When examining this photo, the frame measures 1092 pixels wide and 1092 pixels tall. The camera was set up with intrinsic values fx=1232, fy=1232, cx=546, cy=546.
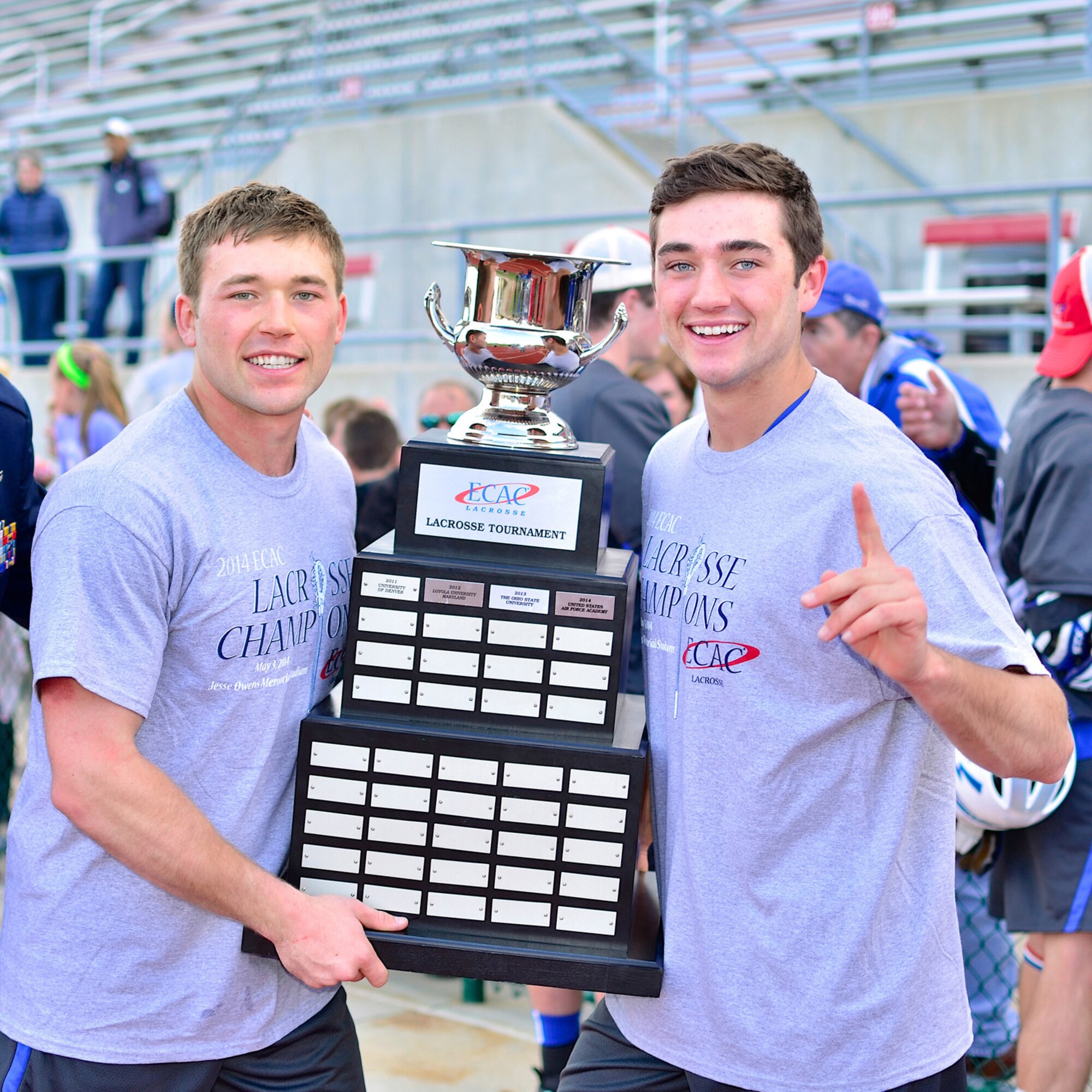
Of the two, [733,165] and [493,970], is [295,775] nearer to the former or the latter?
[493,970]

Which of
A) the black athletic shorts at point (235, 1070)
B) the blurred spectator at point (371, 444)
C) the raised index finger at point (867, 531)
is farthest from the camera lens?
the blurred spectator at point (371, 444)

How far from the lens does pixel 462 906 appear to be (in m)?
1.84

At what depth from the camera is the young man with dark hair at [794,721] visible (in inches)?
65.9

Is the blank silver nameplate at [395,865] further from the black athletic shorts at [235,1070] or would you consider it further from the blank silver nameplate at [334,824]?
the black athletic shorts at [235,1070]

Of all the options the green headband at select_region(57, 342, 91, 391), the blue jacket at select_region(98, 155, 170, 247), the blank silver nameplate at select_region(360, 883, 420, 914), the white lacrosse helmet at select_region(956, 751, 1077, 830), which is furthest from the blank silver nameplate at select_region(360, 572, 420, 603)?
the blue jacket at select_region(98, 155, 170, 247)

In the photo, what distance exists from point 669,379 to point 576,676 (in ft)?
10.2

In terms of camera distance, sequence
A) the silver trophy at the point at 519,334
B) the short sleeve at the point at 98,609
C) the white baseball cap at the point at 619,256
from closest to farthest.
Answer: the short sleeve at the point at 98,609 < the silver trophy at the point at 519,334 < the white baseball cap at the point at 619,256

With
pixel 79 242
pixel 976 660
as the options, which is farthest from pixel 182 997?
pixel 79 242

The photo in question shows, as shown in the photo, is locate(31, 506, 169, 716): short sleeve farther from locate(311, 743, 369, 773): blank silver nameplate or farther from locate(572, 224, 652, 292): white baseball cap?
locate(572, 224, 652, 292): white baseball cap

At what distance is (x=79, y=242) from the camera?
14.9 metres

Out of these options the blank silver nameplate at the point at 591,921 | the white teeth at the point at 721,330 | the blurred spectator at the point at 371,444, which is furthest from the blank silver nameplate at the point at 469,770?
the blurred spectator at the point at 371,444

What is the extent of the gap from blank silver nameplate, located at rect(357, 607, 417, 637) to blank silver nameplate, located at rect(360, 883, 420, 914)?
383 millimetres

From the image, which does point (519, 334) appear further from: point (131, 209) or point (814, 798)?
point (131, 209)

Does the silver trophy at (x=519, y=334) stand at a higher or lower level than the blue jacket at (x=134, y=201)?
lower
